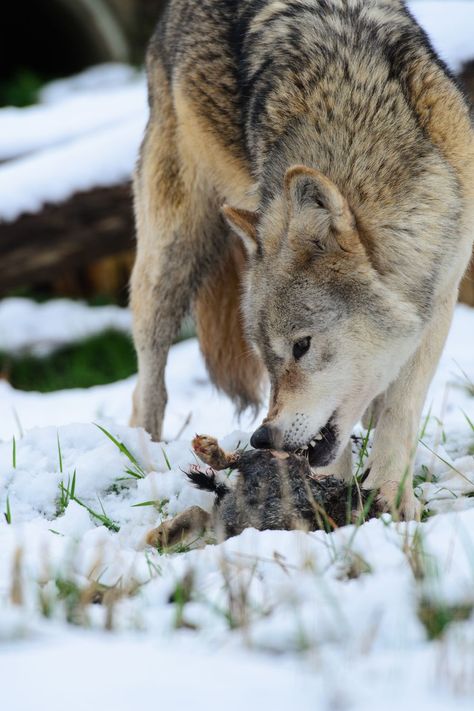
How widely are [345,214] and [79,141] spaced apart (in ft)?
13.8

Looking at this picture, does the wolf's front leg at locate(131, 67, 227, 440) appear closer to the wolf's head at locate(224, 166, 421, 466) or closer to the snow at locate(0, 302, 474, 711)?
the wolf's head at locate(224, 166, 421, 466)

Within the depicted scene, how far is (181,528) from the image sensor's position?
117 inches

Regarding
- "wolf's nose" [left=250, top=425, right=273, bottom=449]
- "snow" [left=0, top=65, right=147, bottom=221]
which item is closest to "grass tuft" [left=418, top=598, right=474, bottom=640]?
"wolf's nose" [left=250, top=425, right=273, bottom=449]

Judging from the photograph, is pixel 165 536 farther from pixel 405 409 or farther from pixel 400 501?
pixel 405 409

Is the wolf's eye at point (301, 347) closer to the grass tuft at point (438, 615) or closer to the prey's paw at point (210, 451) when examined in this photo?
the prey's paw at point (210, 451)

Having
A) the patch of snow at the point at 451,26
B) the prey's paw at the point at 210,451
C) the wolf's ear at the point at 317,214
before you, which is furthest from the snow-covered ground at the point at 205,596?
the patch of snow at the point at 451,26

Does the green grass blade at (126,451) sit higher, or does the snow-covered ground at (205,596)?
the snow-covered ground at (205,596)

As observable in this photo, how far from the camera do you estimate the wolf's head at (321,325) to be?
3.20 m

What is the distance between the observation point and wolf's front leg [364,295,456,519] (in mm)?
3488

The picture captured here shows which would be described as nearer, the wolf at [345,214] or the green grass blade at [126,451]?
the wolf at [345,214]

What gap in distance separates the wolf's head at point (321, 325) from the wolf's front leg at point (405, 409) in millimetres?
208

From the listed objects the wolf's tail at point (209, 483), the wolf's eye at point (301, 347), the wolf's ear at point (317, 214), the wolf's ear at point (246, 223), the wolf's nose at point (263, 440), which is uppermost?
the wolf's ear at point (317, 214)

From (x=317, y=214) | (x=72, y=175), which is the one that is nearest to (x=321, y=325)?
(x=317, y=214)

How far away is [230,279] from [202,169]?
51 cm
